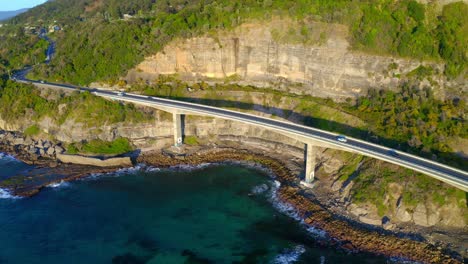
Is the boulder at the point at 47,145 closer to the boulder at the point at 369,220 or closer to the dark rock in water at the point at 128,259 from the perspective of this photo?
the dark rock in water at the point at 128,259

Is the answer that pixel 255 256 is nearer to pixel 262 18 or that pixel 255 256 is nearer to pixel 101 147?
pixel 101 147

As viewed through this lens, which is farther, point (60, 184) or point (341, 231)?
point (60, 184)

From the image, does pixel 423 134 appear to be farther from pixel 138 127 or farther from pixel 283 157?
pixel 138 127

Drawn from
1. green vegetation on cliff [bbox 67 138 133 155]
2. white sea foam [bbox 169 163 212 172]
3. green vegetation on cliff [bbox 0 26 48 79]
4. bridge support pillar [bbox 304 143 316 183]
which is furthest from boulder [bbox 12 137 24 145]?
bridge support pillar [bbox 304 143 316 183]

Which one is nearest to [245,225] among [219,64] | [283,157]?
[283,157]

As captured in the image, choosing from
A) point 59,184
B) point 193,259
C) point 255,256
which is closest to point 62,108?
point 59,184
